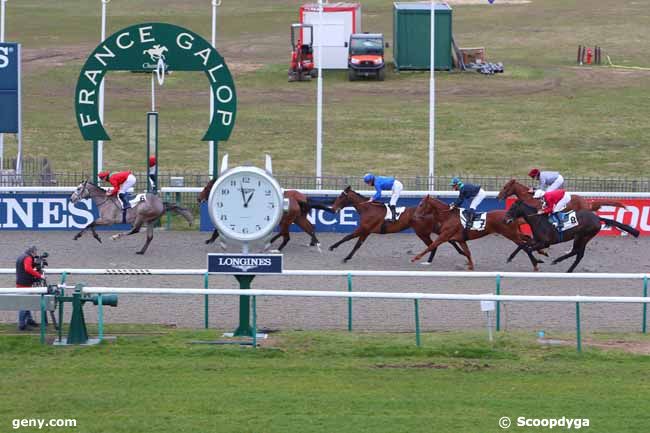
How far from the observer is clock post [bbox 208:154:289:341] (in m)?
12.5

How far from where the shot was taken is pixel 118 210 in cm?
2038

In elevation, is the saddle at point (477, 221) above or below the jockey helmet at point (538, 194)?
below

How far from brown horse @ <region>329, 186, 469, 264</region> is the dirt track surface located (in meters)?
0.38

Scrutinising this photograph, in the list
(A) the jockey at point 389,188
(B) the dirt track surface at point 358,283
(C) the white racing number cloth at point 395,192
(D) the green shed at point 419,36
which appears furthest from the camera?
(D) the green shed at point 419,36

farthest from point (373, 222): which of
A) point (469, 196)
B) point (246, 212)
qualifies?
point (246, 212)

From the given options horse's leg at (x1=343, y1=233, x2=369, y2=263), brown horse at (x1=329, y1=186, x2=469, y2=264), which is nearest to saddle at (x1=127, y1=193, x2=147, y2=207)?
brown horse at (x1=329, y1=186, x2=469, y2=264)

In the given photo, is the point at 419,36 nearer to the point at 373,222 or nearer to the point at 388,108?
the point at 388,108

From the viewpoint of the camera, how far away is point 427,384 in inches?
445

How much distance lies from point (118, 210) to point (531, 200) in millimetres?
6841

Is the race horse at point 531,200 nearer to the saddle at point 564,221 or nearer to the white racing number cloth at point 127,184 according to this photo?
the saddle at point 564,221

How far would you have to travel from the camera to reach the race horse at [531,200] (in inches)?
773

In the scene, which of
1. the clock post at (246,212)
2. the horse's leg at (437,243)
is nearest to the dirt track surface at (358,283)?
the horse's leg at (437,243)

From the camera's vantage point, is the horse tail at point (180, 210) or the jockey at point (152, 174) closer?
the horse tail at point (180, 210)
